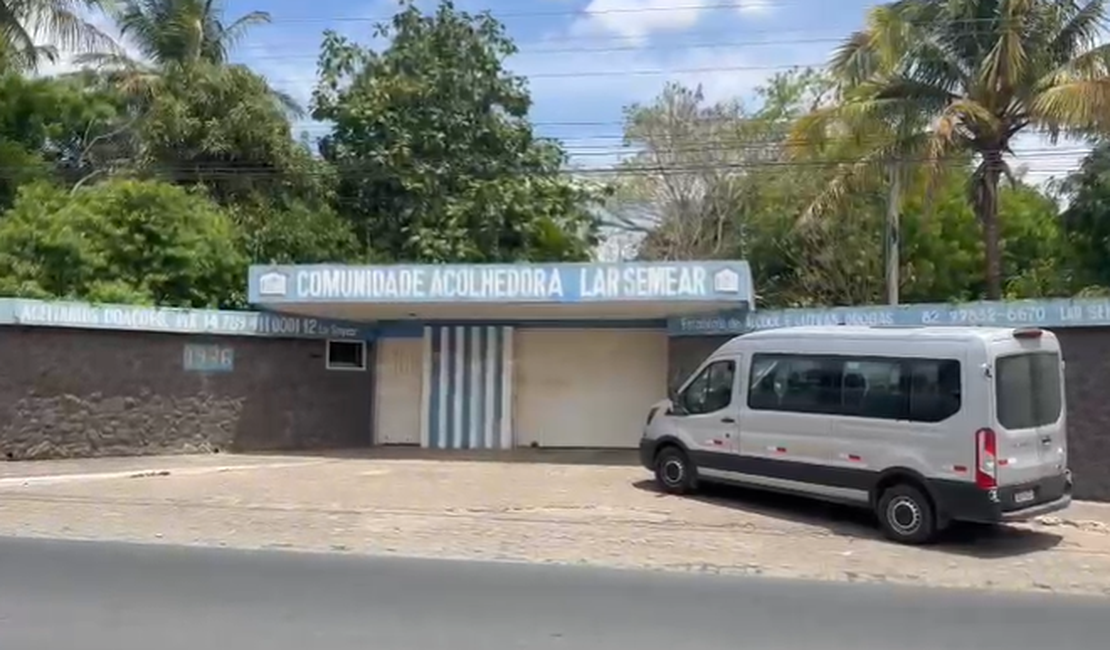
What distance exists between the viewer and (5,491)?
1474cm

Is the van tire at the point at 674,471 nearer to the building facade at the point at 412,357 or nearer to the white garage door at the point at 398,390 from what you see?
the building facade at the point at 412,357

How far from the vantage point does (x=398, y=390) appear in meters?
22.4

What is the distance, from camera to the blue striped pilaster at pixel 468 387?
21703 mm

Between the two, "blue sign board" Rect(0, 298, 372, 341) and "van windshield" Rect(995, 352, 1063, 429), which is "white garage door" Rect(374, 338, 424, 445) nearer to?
"blue sign board" Rect(0, 298, 372, 341)

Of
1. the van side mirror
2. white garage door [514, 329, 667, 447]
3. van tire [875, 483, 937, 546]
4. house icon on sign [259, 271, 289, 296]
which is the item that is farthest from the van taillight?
house icon on sign [259, 271, 289, 296]

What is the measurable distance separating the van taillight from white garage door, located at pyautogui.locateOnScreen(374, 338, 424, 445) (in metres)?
12.7

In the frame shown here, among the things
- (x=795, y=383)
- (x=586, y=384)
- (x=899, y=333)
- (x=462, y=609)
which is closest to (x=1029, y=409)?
(x=899, y=333)

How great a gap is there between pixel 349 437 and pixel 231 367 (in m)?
2.89

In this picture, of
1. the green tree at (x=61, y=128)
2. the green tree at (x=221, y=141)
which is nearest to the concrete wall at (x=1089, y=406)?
the green tree at (x=221, y=141)

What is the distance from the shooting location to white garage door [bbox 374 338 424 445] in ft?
73.0

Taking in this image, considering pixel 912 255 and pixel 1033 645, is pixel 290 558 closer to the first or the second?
pixel 1033 645

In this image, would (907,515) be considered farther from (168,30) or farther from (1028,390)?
(168,30)

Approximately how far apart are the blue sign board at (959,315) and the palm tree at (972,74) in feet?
13.4

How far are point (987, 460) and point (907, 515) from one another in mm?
1094
